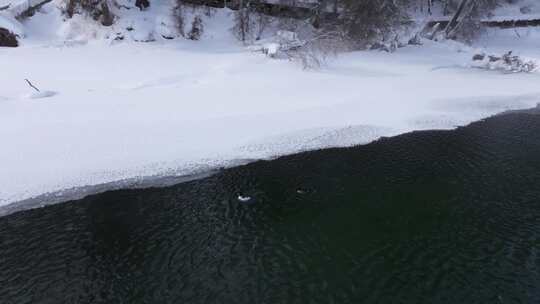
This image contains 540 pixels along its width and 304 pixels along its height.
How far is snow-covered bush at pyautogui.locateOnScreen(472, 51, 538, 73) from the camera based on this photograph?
4339 centimetres

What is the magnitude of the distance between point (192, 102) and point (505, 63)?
3168cm

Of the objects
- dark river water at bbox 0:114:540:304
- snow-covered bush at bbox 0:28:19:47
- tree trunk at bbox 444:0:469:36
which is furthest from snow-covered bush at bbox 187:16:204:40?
tree trunk at bbox 444:0:469:36

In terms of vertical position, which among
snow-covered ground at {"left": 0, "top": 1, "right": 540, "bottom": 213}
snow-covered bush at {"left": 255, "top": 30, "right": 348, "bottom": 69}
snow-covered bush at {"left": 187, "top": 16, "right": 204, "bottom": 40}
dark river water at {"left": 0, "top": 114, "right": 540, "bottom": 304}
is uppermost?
snow-covered bush at {"left": 187, "top": 16, "right": 204, "bottom": 40}

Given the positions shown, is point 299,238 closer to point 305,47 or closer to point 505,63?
point 305,47

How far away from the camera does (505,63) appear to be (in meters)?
44.7

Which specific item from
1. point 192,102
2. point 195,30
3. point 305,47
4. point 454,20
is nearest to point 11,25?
point 195,30

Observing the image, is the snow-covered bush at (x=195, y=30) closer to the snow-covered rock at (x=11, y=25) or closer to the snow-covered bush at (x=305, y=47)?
the snow-covered bush at (x=305, y=47)

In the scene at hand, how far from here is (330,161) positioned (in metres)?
24.0

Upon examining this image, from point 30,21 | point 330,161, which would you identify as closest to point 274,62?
point 330,161

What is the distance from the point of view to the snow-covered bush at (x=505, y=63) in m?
43.4

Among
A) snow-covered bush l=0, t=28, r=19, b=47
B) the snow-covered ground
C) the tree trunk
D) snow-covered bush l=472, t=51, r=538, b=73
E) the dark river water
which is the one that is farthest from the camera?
the tree trunk

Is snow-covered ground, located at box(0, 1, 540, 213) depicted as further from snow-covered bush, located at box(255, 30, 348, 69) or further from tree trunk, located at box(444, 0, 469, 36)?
tree trunk, located at box(444, 0, 469, 36)

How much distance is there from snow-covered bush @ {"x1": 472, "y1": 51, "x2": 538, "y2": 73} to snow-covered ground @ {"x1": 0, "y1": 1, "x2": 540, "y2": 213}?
1928mm

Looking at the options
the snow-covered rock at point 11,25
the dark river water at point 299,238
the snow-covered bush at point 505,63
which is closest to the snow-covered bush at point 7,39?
the snow-covered rock at point 11,25
